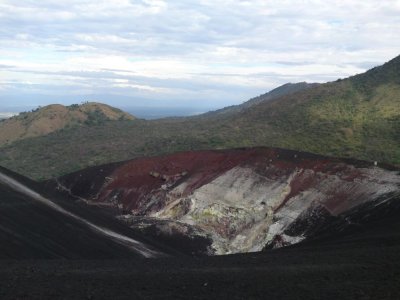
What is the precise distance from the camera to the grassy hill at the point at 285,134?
67.8 metres

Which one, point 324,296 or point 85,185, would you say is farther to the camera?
point 85,185

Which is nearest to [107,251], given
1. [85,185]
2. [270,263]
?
[270,263]

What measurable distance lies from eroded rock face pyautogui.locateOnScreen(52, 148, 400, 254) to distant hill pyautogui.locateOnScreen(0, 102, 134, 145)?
81544 millimetres

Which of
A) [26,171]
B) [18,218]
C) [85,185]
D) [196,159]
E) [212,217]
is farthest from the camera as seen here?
[26,171]

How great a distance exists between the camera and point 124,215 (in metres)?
46.6

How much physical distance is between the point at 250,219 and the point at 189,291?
25.6 meters

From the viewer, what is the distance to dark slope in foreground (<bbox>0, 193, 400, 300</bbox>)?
1363 centimetres

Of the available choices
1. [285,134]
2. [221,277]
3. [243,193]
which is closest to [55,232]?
[221,277]

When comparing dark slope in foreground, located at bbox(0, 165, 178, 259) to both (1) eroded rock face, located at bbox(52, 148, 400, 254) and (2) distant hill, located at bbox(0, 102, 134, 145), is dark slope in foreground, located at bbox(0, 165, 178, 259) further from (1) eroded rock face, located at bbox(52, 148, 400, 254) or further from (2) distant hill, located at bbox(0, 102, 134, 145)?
(2) distant hill, located at bbox(0, 102, 134, 145)

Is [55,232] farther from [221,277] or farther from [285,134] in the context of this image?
[285,134]

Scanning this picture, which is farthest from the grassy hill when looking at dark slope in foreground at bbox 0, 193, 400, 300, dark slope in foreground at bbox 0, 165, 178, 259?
dark slope in foreground at bbox 0, 193, 400, 300

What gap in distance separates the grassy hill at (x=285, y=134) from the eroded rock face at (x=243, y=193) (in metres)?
19.0

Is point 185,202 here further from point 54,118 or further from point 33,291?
point 54,118

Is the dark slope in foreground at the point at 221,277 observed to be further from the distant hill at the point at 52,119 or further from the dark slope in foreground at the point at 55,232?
the distant hill at the point at 52,119
